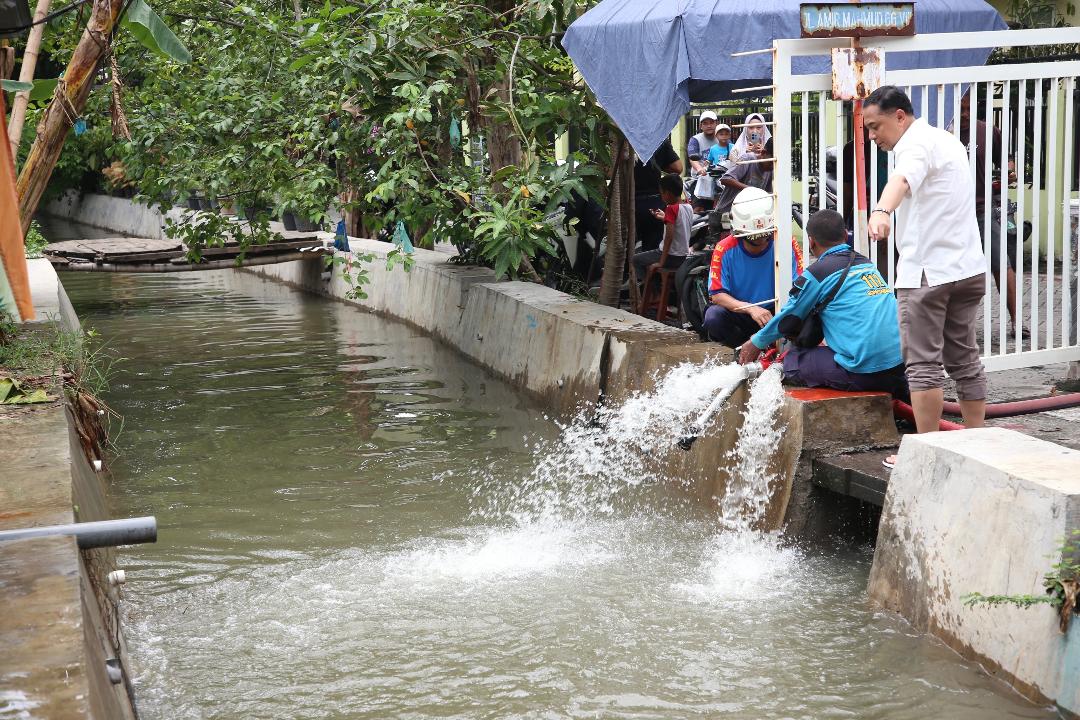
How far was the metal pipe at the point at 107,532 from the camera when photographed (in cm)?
421

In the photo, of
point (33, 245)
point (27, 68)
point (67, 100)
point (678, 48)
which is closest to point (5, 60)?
point (27, 68)

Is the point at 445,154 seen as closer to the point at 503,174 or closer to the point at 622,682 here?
the point at 503,174

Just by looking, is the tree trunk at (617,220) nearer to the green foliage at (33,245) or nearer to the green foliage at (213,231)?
the green foliage at (213,231)

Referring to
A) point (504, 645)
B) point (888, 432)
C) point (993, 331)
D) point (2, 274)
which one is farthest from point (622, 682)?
point (993, 331)

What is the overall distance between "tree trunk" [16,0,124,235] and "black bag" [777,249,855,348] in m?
5.45

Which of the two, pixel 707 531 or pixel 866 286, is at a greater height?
pixel 866 286

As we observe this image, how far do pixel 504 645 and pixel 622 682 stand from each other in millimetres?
645

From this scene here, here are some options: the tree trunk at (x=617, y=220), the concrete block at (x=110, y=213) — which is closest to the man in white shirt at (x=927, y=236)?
the tree trunk at (x=617, y=220)

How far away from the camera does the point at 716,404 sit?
263 inches

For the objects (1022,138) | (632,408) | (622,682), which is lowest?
(622,682)

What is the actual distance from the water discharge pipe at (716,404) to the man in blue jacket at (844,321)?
0.21m

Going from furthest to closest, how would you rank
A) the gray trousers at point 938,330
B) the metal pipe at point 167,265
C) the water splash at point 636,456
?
1. the metal pipe at point 167,265
2. the water splash at point 636,456
3. the gray trousers at point 938,330

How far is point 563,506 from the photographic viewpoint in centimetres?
798

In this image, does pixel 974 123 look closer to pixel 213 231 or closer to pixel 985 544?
pixel 985 544
